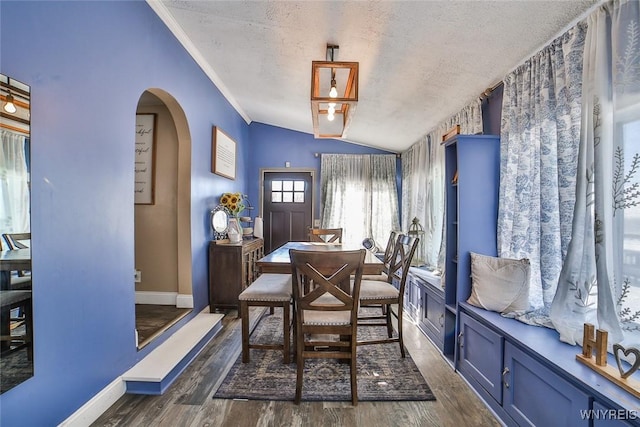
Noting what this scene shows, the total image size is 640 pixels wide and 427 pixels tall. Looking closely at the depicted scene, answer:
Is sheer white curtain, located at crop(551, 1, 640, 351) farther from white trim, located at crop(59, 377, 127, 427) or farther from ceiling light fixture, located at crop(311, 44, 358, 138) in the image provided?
white trim, located at crop(59, 377, 127, 427)

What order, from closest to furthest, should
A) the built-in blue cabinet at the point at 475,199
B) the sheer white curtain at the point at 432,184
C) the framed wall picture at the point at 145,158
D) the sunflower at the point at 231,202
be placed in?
the built-in blue cabinet at the point at 475,199 → the sheer white curtain at the point at 432,184 → the framed wall picture at the point at 145,158 → the sunflower at the point at 231,202

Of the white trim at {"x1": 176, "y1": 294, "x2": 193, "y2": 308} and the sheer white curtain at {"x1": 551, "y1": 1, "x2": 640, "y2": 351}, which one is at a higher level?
the sheer white curtain at {"x1": 551, "y1": 1, "x2": 640, "y2": 351}

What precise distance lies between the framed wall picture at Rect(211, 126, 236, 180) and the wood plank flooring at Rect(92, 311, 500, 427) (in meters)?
2.41

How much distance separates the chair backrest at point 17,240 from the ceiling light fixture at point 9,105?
1.73ft

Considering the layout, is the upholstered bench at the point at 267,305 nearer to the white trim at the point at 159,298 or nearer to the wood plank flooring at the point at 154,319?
the wood plank flooring at the point at 154,319

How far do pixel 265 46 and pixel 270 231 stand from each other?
3.37 m

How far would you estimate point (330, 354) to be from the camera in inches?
71.4

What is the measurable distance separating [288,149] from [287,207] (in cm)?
110

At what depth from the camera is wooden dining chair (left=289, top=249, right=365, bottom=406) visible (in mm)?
1719

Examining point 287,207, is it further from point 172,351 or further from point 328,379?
point 328,379

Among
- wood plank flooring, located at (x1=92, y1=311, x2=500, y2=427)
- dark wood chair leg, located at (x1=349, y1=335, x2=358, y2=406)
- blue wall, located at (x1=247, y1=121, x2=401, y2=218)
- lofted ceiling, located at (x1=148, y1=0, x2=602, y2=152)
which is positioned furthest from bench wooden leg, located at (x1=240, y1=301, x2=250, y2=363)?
blue wall, located at (x1=247, y1=121, x2=401, y2=218)

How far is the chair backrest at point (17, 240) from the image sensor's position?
1186 millimetres

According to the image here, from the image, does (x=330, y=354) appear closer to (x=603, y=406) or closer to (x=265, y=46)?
(x=603, y=406)

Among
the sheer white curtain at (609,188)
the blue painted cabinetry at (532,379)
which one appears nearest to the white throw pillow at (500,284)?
the blue painted cabinetry at (532,379)
